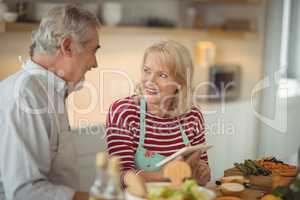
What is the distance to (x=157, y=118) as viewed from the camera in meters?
1.55

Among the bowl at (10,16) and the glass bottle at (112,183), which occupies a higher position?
the bowl at (10,16)

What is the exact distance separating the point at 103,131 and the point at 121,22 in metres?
0.77

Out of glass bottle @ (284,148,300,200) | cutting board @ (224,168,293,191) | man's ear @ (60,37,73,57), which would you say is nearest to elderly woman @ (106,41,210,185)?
cutting board @ (224,168,293,191)

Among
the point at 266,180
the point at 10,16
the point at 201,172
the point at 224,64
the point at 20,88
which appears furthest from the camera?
the point at 224,64

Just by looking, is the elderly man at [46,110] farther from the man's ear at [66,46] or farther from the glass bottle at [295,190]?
the glass bottle at [295,190]

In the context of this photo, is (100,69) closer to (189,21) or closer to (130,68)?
(130,68)

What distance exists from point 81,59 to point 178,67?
1.13 feet

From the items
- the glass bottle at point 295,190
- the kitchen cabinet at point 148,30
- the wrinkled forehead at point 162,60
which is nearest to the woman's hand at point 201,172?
the wrinkled forehead at point 162,60

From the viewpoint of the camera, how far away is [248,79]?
3.09 m

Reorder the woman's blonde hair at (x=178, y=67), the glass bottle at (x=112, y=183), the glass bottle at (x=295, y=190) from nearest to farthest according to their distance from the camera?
1. the glass bottle at (x=112, y=183)
2. the glass bottle at (x=295, y=190)
3. the woman's blonde hair at (x=178, y=67)

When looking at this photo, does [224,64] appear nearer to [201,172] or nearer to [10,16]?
[10,16]

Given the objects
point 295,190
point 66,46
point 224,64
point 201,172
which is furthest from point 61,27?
point 224,64

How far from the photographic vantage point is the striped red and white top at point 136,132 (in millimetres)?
1458

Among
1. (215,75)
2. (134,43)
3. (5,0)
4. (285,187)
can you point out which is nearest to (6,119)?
(285,187)
